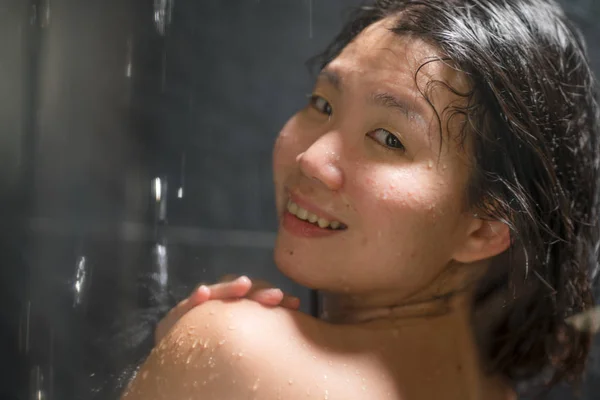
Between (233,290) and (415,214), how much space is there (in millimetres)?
183

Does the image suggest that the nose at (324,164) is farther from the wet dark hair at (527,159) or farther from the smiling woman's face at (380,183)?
the wet dark hair at (527,159)

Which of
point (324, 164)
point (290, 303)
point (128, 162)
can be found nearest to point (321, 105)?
point (324, 164)

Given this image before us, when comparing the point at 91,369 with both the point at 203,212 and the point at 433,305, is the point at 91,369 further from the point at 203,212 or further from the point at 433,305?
the point at 433,305

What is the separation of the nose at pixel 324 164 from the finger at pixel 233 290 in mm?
118

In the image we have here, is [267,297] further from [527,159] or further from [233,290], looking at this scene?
[527,159]

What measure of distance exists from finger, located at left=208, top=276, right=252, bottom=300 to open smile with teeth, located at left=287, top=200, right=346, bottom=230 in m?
0.08

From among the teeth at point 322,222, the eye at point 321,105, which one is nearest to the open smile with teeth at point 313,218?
the teeth at point 322,222

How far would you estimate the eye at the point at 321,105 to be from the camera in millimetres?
744

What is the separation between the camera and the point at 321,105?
2.46ft

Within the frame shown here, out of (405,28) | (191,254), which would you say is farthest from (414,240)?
(191,254)

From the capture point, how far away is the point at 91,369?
33.2 inches

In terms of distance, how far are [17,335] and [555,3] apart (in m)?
0.74

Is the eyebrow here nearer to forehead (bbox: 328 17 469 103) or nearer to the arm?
forehead (bbox: 328 17 469 103)

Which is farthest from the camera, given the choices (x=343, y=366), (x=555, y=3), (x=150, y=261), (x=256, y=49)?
(x=256, y=49)
